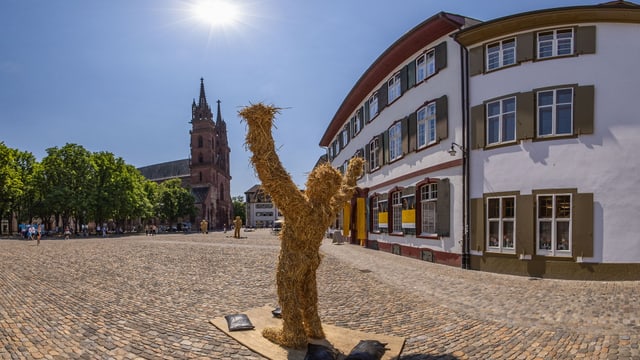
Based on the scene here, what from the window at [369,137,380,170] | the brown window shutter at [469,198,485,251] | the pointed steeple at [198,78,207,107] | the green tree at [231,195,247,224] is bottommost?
the green tree at [231,195,247,224]

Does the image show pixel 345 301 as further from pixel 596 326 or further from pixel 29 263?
pixel 29 263

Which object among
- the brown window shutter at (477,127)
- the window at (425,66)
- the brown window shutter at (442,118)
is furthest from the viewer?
the window at (425,66)

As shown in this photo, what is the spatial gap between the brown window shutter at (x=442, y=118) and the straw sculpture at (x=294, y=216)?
32.8ft

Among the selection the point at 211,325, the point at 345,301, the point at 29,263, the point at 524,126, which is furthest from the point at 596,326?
the point at 29,263

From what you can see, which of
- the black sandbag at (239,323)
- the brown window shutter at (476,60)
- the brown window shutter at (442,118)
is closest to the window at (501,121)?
the brown window shutter at (476,60)

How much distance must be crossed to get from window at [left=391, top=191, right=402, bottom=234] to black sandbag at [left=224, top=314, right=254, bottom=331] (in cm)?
1238

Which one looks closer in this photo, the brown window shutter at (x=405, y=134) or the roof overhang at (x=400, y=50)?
the roof overhang at (x=400, y=50)

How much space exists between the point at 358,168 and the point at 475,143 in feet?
28.8

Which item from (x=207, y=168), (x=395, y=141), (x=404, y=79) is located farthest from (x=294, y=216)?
(x=207, y=168)

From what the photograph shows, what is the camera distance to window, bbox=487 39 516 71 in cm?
1202

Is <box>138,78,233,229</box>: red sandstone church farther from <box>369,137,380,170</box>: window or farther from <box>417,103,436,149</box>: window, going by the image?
<box>417,103,436,149</box>: window

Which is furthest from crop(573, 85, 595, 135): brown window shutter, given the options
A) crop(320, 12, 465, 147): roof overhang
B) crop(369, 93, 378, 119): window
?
crop(369, 93, 378, 119): window

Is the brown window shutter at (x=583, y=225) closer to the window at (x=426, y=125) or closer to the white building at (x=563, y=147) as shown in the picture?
the white building at (x=563, y=147)

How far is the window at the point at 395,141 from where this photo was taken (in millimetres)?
17234
